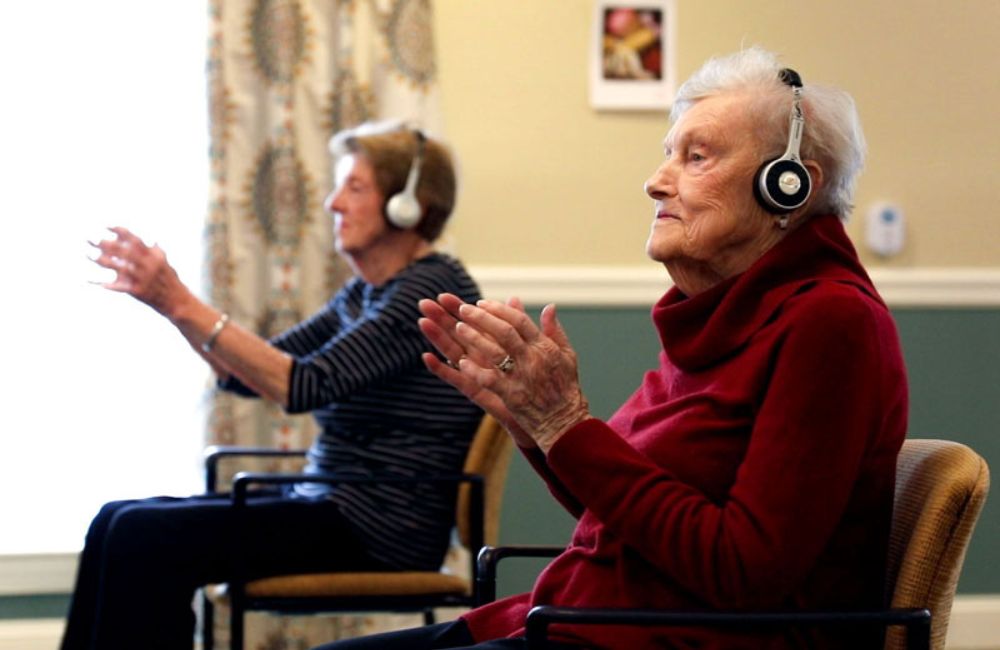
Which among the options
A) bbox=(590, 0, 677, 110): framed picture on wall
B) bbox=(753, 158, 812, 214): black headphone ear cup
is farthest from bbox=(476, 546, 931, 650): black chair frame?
bbox=(590, 0, 677, 110): framed picture on wall

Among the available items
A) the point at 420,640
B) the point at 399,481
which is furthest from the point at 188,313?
the point at 420,640

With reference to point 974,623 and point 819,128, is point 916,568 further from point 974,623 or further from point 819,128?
point 974,623

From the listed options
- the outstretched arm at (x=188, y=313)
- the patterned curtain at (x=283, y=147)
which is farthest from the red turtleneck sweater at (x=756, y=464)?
the patterned curtain at (x=283, y=147)

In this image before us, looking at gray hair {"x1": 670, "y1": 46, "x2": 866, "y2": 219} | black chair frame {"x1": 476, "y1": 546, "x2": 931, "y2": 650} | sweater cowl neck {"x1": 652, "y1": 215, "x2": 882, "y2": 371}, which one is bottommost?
black chair frame {"x1": 476, "y1": 546, "x2": 931, "y2": 650}

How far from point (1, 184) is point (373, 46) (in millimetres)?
980

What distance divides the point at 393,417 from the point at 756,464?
1.34m

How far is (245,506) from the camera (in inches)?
95.3

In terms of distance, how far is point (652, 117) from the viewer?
137 inches

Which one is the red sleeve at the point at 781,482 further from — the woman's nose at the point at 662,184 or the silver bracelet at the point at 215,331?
the silver bracelet at the point at 215,331

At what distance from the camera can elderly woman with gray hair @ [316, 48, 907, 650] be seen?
134cm

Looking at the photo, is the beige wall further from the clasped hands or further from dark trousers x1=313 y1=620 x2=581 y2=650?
the clasped hands

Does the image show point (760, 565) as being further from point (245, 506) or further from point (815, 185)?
point (245, 506)

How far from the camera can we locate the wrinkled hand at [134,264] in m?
2.37

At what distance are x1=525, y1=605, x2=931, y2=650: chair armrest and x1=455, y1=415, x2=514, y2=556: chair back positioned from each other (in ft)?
3.90
